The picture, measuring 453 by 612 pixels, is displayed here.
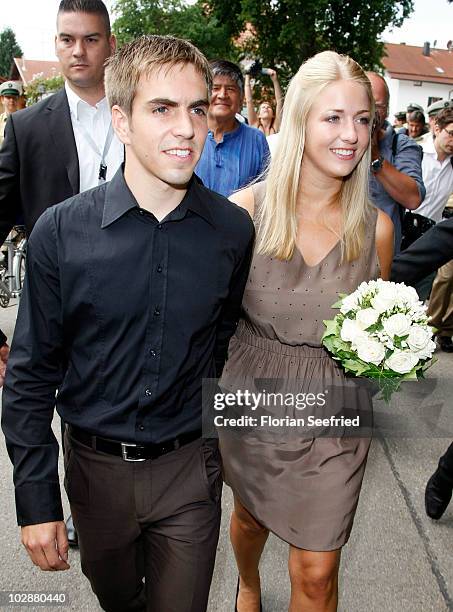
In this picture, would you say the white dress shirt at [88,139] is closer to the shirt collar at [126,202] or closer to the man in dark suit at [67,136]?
the man in dark suit at [67,136]

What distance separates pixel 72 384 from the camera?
6.92 feet

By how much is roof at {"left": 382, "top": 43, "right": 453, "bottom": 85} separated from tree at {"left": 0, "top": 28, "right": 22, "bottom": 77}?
69.9 m

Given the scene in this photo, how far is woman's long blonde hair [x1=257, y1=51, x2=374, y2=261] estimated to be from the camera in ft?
8.52

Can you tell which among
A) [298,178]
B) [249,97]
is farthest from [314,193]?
[249,97]

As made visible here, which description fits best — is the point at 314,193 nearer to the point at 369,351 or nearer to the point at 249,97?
the point at 369,351

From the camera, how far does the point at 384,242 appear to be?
278 centimetres

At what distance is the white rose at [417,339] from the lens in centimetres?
→ 226

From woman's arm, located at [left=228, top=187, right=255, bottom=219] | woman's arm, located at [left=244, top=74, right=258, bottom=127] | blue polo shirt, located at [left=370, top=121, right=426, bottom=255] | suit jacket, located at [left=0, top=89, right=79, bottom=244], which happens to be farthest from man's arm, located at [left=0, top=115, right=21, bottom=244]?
woman's arm, located at [left=244, top=74, right=258, bottom=127]

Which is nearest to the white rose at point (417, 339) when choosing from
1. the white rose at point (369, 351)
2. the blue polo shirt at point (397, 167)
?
the white rose at point (369, 351)

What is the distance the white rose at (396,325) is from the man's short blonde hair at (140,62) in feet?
3.21

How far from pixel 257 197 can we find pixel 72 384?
1.18 metres

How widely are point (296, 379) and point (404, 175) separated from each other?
7.76 feet

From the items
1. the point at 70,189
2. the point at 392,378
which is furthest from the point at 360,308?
the point at 70,189

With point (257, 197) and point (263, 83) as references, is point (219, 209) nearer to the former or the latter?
point (257, 197)
